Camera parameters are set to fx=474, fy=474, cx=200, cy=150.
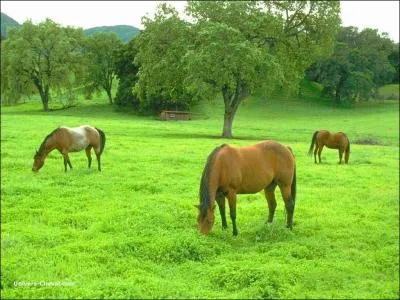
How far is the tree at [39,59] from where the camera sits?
57500 millimetres

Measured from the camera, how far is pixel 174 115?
181ft

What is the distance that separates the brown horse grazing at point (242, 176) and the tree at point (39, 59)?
170 ft

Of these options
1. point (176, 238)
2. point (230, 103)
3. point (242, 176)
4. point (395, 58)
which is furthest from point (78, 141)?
point (395, 58)

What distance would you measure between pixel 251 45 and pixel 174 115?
23.1 meters

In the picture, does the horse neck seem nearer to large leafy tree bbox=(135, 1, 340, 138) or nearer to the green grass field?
the green grass field

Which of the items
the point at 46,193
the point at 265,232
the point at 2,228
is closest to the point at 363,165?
the point at 265,232

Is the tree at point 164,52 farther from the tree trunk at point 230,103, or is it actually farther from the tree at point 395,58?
the tree at point 395,58

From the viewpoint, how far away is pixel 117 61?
61344 mm

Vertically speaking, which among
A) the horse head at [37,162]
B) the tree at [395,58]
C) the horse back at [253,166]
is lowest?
the horse head at [37,162]

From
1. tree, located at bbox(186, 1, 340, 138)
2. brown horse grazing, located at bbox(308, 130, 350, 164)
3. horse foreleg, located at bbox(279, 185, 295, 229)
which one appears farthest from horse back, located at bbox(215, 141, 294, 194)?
tree, located at bbox(186, 1, 340, 138)

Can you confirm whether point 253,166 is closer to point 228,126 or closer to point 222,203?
point 222,203

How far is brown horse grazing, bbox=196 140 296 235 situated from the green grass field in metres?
0.46

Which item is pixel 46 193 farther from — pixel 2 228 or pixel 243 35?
pixel 243 35

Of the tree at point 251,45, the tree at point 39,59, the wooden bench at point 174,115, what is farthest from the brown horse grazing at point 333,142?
the tree at point 39,59
